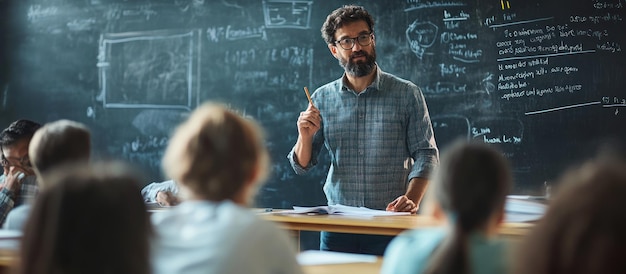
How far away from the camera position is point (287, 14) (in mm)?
5328

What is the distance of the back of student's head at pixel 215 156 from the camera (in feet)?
6.26

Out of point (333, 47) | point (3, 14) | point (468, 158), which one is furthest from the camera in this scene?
point (3, 14)

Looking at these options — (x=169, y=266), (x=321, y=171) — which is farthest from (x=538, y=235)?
(x=321, y=171)

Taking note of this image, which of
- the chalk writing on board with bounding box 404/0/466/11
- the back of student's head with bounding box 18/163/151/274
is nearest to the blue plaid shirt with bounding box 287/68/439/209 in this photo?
the chalk writing on board with bounding box 404/0/466/11

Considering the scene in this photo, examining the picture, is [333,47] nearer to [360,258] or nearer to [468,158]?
[360,258]

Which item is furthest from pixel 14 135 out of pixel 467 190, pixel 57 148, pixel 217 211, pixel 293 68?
pixel 467 190

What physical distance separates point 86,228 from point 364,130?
255 centimetres

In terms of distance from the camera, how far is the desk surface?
303 cm

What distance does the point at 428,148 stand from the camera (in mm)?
3723

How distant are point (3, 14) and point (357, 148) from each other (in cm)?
365

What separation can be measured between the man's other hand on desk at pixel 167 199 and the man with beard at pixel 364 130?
574 mm

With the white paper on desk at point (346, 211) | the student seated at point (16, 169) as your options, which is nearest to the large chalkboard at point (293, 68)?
the white paper on desk at point (346, 211)

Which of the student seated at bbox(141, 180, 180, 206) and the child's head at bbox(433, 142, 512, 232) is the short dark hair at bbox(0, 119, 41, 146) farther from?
the child's head at bbox(433, 142, 512, 232)

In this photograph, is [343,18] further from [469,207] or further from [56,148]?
[469,207]
